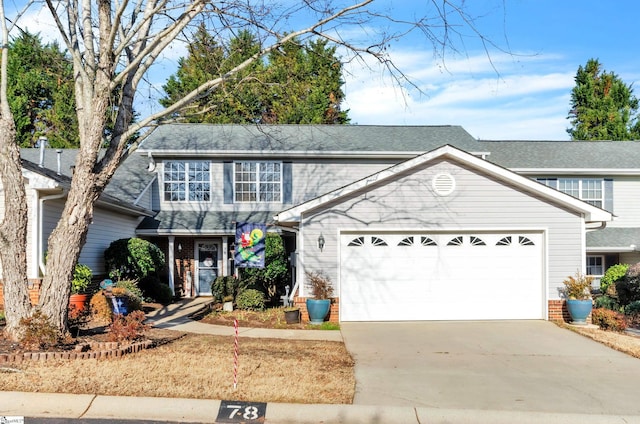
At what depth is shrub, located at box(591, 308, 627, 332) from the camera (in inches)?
558

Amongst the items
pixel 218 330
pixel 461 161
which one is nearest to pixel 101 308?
pixel 218 330

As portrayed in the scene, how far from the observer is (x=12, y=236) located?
10.1 metres

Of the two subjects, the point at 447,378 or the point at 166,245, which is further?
the point at 166,245

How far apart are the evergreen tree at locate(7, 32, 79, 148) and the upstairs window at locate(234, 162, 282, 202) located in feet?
58.1

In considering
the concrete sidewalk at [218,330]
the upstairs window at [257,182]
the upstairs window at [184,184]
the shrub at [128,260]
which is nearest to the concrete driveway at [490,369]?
the concrete sidewalk at [218,330]

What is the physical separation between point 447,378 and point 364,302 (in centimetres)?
574

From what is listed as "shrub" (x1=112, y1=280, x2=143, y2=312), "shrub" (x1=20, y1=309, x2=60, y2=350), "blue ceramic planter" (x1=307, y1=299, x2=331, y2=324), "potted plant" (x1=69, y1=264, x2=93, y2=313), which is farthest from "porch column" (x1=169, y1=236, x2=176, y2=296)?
"shrub" (x1=20, y1=309, x2=60, y2=350)

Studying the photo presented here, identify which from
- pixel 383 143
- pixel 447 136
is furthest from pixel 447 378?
pixel 447 136

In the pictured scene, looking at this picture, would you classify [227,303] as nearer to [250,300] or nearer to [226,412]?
[250,300]

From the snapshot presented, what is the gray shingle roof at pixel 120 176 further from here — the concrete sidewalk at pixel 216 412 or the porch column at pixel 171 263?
the concrete sidewalk at pixel 216 412

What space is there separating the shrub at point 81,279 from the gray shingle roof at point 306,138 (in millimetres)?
6804

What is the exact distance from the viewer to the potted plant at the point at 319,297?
13914 millimetres

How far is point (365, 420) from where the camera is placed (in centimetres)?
694

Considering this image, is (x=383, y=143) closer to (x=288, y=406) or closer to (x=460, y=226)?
(x=460, y=226)
